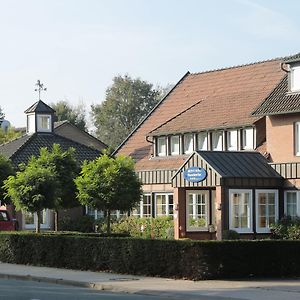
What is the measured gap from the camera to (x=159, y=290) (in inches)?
876

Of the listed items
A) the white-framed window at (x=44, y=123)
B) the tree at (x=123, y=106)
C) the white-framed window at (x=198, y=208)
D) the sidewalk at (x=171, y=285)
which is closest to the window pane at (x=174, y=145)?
the white-framed window at (x=198, y=208)

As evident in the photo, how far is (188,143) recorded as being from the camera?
45719mm

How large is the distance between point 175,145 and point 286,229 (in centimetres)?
1090

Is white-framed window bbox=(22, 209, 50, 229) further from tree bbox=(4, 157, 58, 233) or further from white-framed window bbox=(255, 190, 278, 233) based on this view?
white-framed window bbox=(255, 190, 278, 233)

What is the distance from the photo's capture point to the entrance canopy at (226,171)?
1467 inches

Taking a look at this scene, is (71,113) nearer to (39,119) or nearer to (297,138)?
(39,119)

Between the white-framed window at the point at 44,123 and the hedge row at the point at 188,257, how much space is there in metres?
29.8

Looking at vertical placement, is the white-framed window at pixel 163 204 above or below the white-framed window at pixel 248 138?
below

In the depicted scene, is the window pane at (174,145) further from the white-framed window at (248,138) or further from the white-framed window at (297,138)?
the white-framed window at (297,138)

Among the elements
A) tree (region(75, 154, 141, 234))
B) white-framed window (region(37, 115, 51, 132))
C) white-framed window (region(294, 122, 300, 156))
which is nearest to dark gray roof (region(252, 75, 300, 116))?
white-framed window (region(294, 122, 300, 156))

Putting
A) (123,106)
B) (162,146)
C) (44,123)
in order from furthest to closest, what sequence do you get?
(123,106) < (44,123) < (162,146)

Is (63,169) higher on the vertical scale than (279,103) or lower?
lower

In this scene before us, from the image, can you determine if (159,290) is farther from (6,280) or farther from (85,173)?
(85,173)

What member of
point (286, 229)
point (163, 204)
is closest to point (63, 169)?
point (163, 204)
